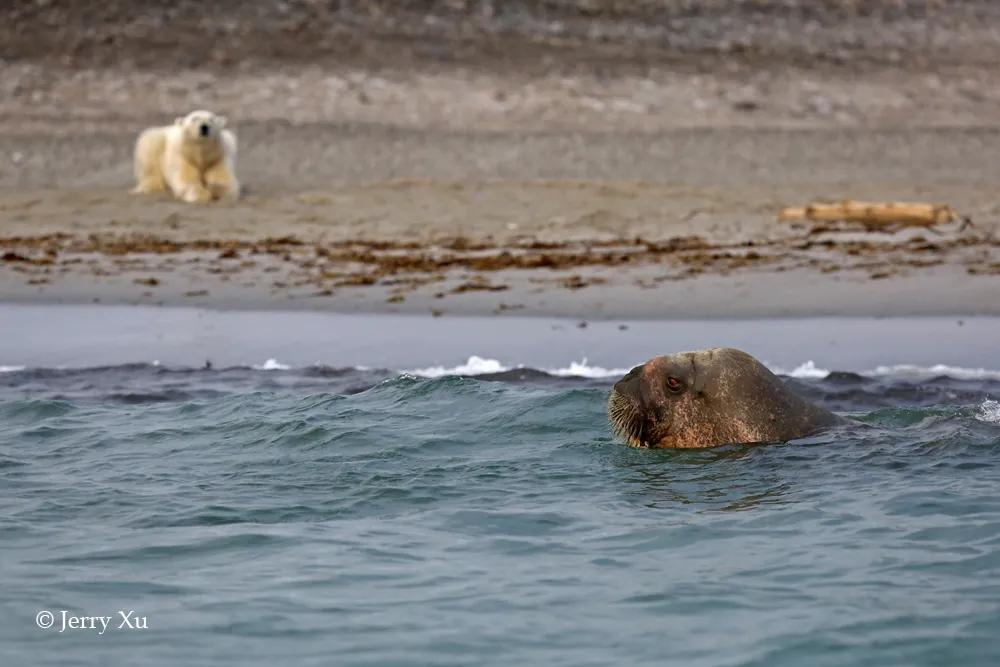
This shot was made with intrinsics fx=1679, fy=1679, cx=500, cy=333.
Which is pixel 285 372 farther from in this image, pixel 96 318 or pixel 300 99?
pixel 300 99

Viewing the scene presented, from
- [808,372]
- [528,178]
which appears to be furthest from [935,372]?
[528,178]

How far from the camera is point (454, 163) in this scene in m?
26.8

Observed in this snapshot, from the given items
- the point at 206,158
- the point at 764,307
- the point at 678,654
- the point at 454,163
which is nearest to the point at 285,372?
the point at 764,307

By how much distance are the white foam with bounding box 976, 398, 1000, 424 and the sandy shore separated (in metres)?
3.62

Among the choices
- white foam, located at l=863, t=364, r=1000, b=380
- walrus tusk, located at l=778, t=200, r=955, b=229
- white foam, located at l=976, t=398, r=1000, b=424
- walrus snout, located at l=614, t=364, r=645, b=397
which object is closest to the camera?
walrus snout, located at l=614, t=364, r=645, b=397

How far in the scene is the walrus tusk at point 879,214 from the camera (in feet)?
58.0

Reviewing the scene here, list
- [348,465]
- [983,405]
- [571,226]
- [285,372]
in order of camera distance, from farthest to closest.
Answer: [571,226], [285,372], [983,405], [348,465]

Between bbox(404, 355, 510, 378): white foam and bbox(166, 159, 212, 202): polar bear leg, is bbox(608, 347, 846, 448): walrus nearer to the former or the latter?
bbox(404, 355, 510, 378): white foam

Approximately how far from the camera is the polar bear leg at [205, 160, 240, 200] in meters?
21.7

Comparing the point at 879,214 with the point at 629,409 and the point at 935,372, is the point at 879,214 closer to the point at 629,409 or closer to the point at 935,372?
the point at 935,372

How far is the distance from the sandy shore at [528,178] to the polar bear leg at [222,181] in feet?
1.63

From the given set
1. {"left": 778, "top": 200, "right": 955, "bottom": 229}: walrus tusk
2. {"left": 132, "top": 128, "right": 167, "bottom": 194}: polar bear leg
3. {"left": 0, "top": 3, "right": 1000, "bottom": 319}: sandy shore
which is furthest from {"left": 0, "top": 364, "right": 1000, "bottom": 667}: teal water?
{"left": 132, "top": 128, "right": 167, "bottom": 194}: polar bear leg

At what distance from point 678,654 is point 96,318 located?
9.10 metres

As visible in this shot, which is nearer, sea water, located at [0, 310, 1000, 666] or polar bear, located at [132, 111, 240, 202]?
sea water, located at [0, 310, 1000, 666]
